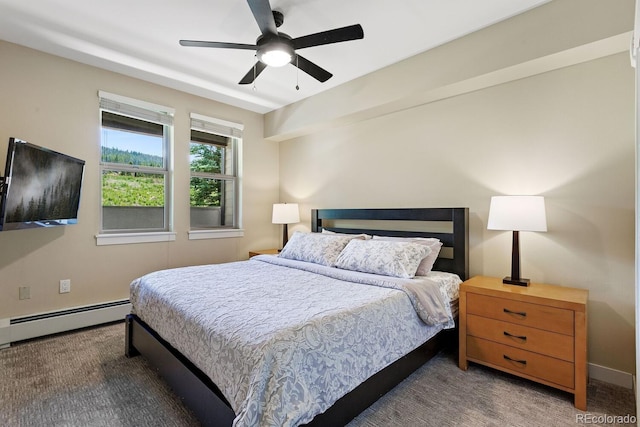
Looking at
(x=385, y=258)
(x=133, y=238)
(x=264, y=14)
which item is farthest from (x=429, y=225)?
(x=133, y=238)

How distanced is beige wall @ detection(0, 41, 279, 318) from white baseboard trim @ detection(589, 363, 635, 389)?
398 centimetres

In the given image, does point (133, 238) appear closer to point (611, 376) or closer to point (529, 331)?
point (529, 331)

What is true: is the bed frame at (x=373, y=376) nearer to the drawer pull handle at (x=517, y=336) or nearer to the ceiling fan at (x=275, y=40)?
the drawer pull handle at (x=517, y=336)

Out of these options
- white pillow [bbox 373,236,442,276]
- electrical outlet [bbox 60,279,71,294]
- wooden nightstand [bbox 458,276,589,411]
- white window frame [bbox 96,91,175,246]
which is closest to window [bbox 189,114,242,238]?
white window frame [bbox 96,91,175,246]

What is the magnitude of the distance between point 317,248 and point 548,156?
2.16 meters

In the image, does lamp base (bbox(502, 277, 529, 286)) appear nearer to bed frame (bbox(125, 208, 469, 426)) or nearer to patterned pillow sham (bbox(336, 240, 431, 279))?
bed frame (bbox(125, 208, 469, 426))

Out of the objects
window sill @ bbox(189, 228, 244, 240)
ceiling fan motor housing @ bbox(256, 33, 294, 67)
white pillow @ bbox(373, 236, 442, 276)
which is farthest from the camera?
window sill @ bbox(189, 228, 244, 240)

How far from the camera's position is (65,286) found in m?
3.02

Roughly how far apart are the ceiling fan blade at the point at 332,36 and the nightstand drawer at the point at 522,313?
2.01 meters

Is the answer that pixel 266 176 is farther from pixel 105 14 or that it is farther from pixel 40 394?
pixel 40 394

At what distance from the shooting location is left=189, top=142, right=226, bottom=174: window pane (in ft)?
13.4

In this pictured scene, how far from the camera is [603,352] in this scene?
86.8 inches

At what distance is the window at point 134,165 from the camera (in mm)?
3367

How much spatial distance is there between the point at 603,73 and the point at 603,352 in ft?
6.59
